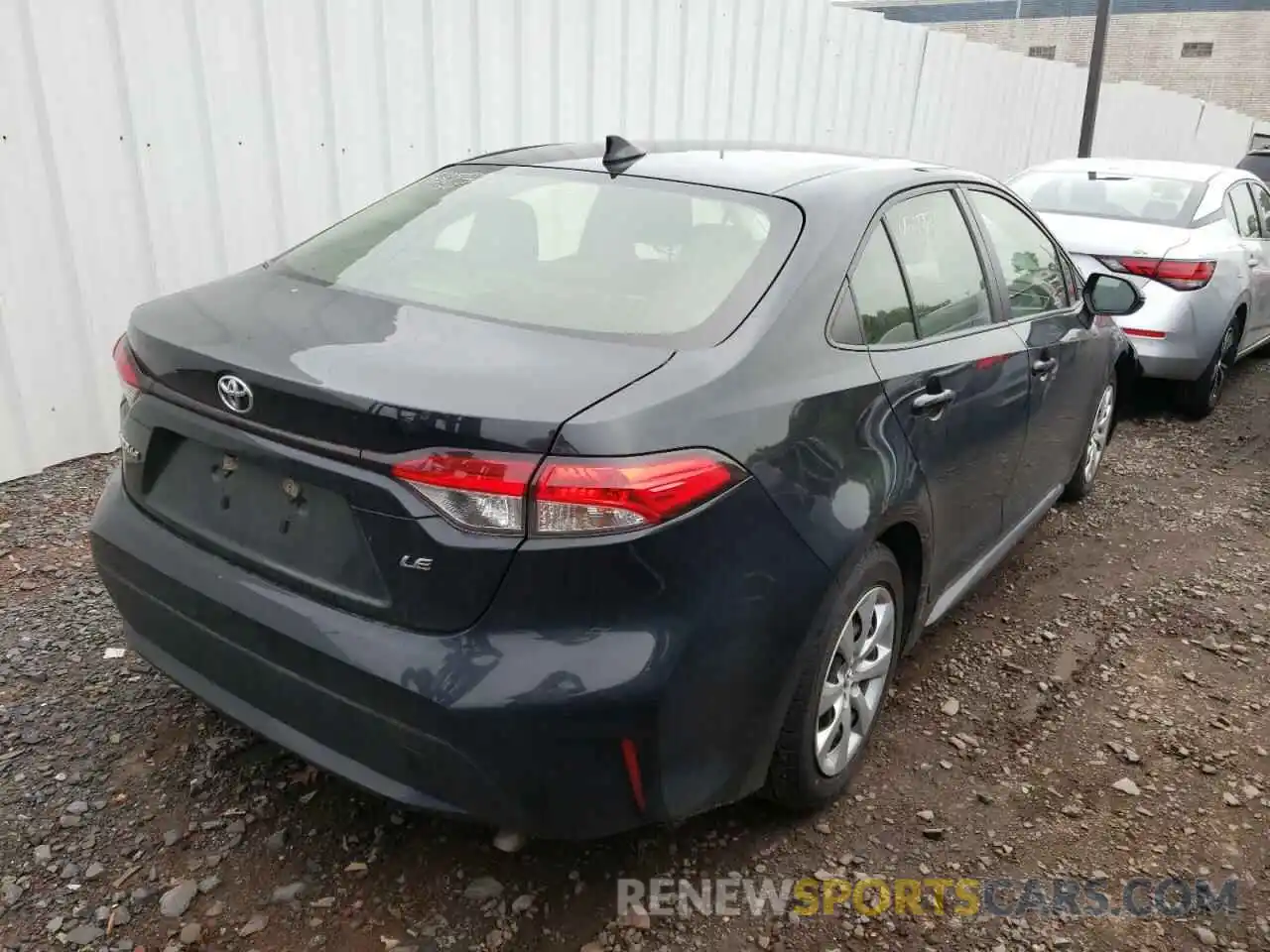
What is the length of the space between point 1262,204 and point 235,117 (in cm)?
704

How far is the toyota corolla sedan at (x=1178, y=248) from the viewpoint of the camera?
5.89m

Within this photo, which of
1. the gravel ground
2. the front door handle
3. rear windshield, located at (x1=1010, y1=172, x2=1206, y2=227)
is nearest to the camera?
the gravel ground

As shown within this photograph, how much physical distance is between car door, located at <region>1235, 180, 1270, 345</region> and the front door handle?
5056mm

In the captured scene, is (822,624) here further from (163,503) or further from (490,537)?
(163,503)

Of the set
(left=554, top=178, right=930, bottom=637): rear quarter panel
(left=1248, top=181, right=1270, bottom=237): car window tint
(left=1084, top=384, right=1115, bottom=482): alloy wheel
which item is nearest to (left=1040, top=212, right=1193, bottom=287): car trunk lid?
(left=1084, top=384, right=1115, bottom=482): alloy wheel

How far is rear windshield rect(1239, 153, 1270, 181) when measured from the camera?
543 inches

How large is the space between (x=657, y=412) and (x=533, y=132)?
14.9ft

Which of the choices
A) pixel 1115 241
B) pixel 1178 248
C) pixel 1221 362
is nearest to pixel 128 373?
pixel 1115 241

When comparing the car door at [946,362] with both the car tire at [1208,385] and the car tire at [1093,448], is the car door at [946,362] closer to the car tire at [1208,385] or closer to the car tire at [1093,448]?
the car tire at [1093,448]

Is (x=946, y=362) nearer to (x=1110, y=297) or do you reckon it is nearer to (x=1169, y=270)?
(x=1110, y=297)

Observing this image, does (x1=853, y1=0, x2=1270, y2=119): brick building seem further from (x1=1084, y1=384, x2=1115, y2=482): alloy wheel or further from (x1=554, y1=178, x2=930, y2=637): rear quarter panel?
(x1=554, y1=178, x2=930, y2=637): rear quarter panel

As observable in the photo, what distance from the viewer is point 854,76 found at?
341 inches

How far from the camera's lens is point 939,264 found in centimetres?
297

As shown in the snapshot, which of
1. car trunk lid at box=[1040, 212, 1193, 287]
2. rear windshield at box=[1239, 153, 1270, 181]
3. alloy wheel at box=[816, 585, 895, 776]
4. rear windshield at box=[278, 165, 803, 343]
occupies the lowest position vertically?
rear windshield at box=[1239, 153, 1270, 181]
